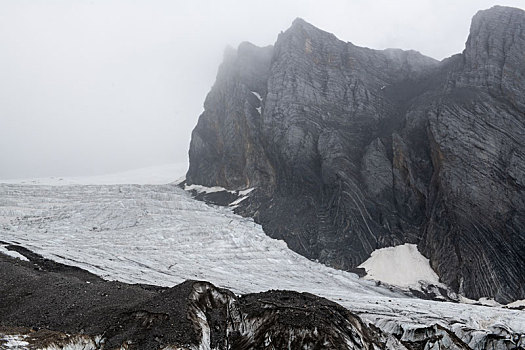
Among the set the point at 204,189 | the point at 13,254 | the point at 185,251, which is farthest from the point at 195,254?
the point at 204,189

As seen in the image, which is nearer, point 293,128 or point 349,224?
point 349,224

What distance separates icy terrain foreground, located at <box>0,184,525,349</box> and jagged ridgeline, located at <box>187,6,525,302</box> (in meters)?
8.38

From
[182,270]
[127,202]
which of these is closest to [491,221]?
[182,270]

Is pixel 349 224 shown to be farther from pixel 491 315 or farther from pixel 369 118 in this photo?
pixel 491 315

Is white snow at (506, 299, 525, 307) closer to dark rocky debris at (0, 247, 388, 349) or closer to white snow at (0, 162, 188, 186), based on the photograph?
dark rocky debris at (0, 247, 388, 349)

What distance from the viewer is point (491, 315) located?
29.6m

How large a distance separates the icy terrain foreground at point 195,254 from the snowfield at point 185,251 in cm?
12

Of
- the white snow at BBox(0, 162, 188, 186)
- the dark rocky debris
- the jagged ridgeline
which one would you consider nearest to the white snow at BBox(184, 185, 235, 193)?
the jagged ridgeline

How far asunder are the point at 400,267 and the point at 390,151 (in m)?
18.5

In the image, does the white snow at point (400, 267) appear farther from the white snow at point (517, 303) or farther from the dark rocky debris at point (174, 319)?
the dark rocky debris at point (174, 319)

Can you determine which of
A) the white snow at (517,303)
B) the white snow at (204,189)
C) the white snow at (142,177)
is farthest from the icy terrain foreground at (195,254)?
the white snow at (142,177)

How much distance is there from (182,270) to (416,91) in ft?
167

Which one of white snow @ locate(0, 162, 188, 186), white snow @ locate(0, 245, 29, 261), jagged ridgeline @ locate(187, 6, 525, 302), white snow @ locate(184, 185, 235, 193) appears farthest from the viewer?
white snow @ locate(0, 162, 188, 186)

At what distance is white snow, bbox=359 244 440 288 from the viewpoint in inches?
1939
